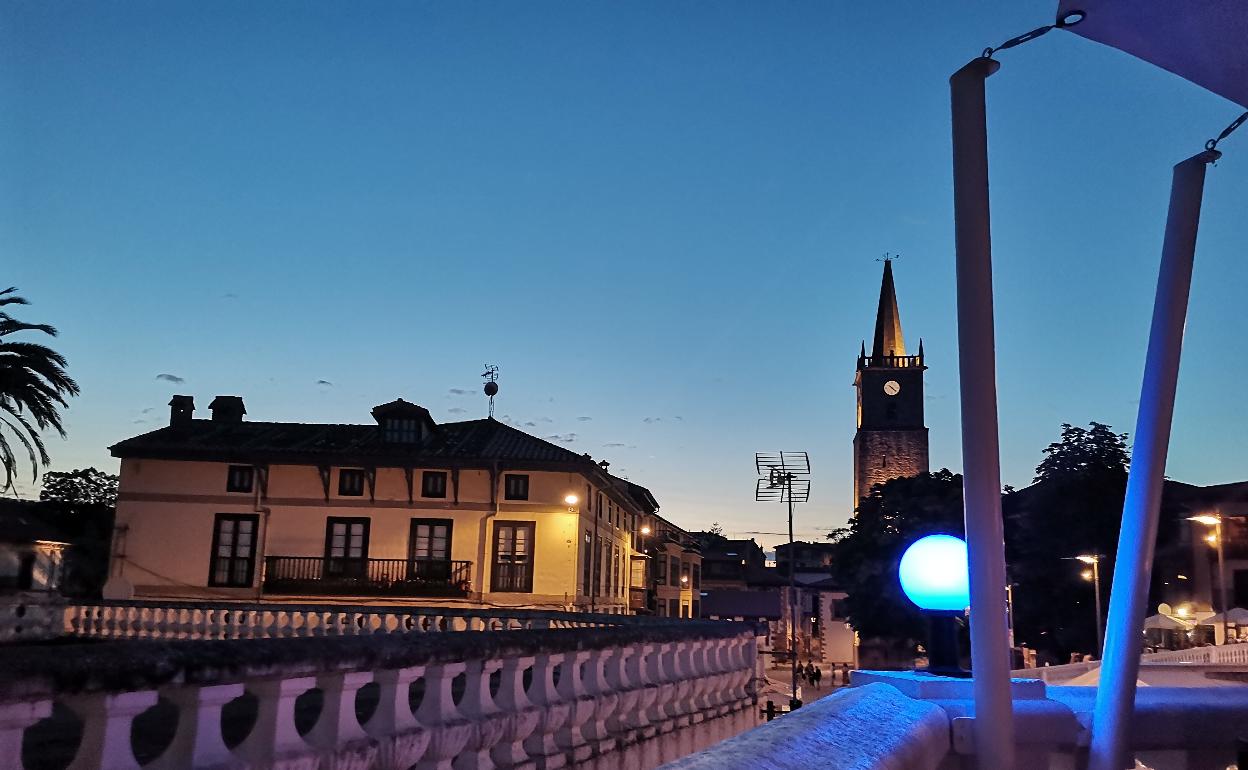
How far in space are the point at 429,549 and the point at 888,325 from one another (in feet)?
347

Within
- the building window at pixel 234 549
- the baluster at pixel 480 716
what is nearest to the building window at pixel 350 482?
the building window at pixel 234 549

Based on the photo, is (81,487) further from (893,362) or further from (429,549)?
(893,362)

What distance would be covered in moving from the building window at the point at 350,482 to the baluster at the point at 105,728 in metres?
34.5

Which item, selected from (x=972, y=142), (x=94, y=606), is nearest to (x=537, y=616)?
(x=94, y=606)

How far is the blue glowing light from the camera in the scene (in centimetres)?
446

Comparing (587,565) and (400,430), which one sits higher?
(400,430)

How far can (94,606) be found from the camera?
1961 centimetres

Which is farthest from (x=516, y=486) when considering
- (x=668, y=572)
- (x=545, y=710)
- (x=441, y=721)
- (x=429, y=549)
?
(x=668, y=572)

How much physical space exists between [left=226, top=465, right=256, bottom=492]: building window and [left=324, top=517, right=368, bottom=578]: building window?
340cm

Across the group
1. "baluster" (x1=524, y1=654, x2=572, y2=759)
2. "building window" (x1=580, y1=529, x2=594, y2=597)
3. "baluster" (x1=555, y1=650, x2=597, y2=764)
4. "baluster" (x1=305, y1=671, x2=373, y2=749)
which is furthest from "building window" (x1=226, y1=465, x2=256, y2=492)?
"baluster" (x1=305, y1=671, x2=373, y2=749)

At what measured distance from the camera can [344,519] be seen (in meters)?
36.1

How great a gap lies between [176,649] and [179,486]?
3697 centimetres

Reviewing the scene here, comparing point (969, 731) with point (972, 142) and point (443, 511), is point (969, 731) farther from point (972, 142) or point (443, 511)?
point (443, 511)

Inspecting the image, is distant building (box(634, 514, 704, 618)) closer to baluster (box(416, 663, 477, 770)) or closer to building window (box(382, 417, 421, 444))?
building window (box(382, 417, 421, 444))
